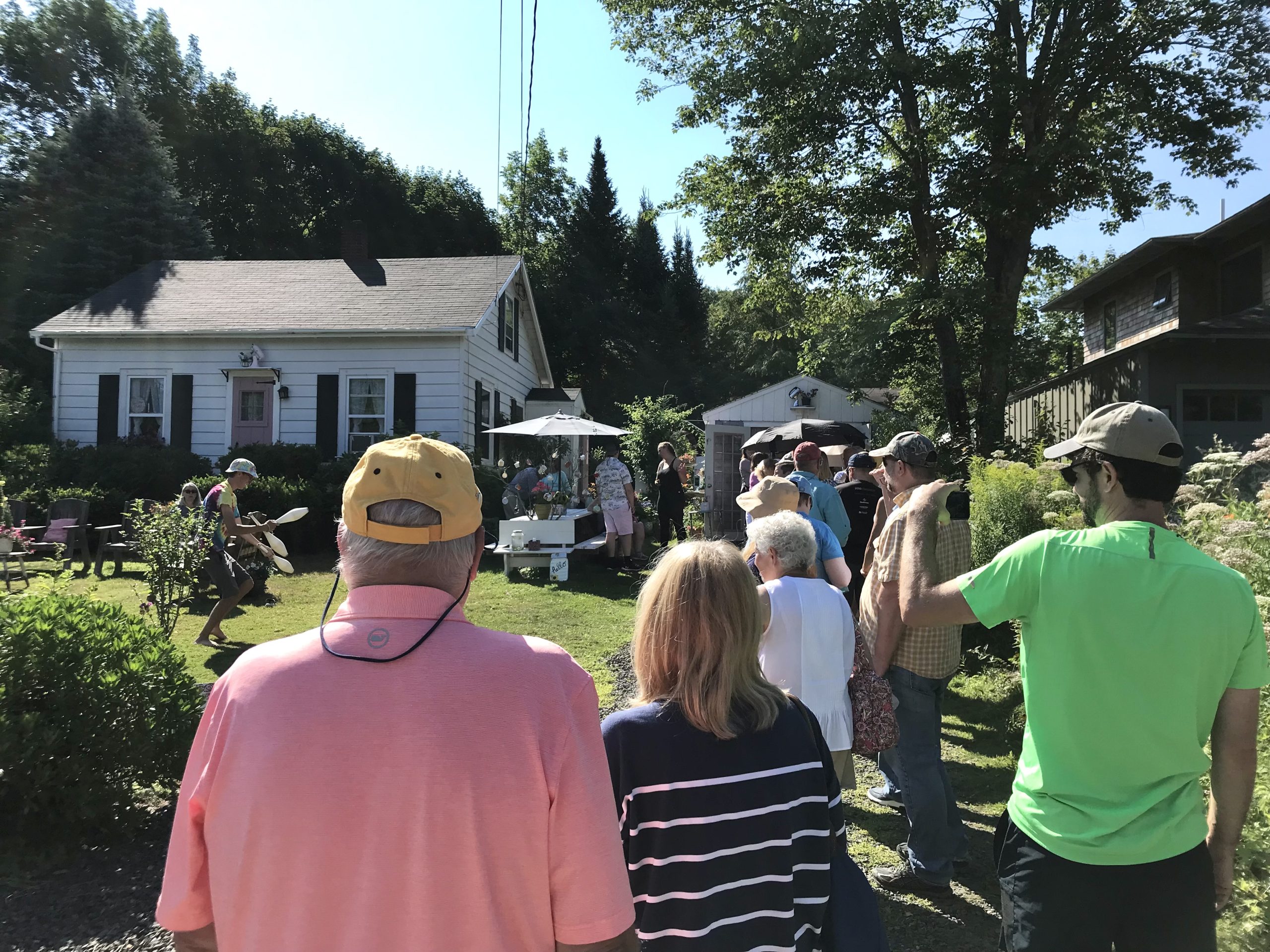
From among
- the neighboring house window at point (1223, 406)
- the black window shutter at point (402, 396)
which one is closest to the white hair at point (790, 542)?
the black window shutter at point (402, 396)

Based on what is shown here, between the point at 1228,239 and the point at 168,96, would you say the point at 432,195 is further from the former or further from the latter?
the point at 1228,239

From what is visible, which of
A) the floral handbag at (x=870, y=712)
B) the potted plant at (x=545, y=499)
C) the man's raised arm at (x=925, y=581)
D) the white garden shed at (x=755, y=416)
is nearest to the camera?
the man's raised arm at (x=925, y=581)

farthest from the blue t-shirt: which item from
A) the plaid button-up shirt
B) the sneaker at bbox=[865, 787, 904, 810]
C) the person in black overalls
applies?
the person in black overalls

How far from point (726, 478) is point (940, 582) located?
15.7 metres

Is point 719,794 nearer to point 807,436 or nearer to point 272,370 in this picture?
point 807,436

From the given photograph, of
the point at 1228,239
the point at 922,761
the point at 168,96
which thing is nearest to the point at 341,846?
the point at 922,761

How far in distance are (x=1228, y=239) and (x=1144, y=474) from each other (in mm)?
17651

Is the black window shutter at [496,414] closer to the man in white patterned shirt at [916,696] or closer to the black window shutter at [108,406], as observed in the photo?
the black window shutter at [108,406]

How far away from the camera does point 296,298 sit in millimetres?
18500

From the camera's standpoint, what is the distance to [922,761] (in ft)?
12.3

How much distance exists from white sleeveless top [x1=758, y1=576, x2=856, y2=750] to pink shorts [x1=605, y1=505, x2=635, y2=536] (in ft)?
32.0

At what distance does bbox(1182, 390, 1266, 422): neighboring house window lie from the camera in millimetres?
15008

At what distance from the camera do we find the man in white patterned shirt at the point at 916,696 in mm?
3734

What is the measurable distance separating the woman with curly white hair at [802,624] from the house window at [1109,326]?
2070 centimetres
